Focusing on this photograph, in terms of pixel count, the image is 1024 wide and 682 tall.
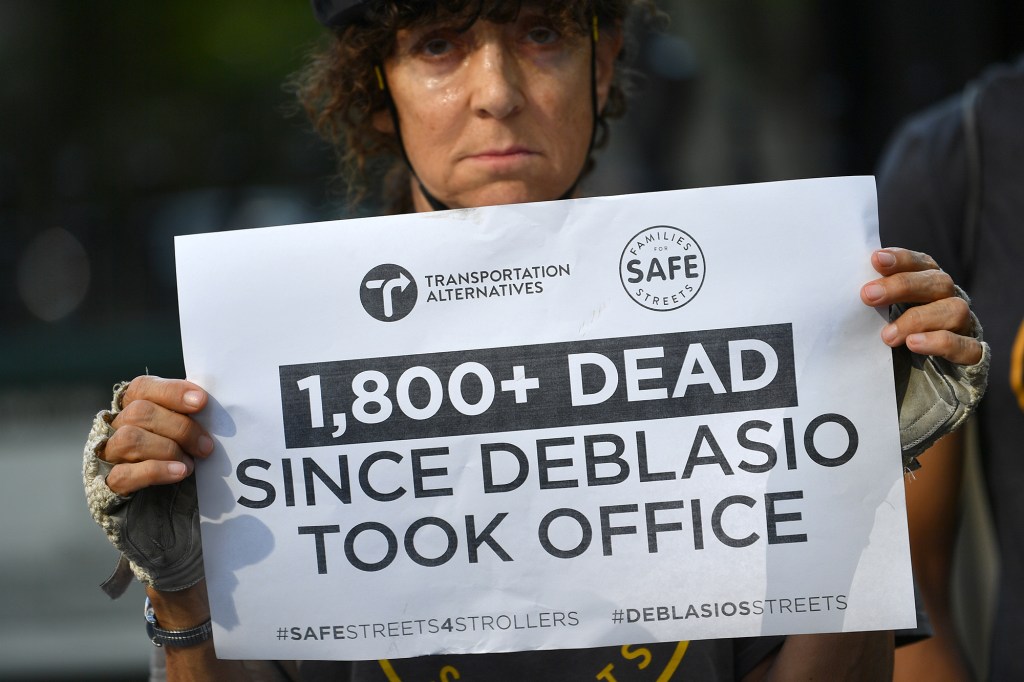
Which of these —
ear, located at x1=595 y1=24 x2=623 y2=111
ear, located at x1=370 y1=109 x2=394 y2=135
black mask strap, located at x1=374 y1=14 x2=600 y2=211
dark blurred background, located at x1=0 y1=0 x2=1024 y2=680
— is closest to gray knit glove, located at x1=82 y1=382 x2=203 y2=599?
black mask strap, located at x1=374 y1=14 x2=600 y2=211

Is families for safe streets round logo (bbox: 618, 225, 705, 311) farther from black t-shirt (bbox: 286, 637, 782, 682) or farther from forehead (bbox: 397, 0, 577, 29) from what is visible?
black t-shirt (bbox: 286, 637, 782, 682)

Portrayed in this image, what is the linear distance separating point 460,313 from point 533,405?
0.59 feet

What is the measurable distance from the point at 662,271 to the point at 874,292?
31cm

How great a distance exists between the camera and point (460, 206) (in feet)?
6.33

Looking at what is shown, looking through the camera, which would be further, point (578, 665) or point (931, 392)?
point (578, 665)

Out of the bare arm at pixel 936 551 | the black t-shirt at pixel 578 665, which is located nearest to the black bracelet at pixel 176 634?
the black t-shirt at pixel 578 665

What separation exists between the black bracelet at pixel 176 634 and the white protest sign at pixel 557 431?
0.17ft

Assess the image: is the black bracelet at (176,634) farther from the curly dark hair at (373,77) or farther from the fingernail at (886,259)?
the fingernail at (886,259)

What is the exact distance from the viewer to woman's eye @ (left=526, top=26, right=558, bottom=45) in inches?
74.3

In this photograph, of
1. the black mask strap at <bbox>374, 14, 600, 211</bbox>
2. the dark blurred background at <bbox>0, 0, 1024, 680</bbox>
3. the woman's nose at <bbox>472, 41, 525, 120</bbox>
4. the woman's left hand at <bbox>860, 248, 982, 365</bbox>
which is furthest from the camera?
the dark blurred background at <bbox>0, 0, 1024, 680</bbox>

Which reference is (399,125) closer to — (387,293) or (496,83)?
(496,83)

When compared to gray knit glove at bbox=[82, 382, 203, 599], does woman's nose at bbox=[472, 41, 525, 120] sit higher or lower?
higher

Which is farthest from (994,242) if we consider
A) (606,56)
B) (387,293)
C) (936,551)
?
(387,293)

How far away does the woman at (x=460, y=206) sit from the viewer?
5.34ft
